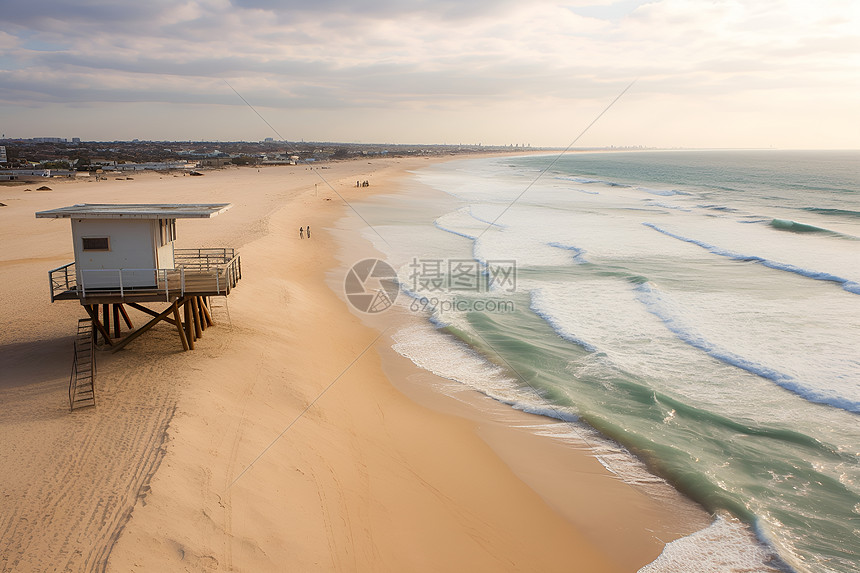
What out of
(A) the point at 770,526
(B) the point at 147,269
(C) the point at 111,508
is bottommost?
(A) the point at 770,526

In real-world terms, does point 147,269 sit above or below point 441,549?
above

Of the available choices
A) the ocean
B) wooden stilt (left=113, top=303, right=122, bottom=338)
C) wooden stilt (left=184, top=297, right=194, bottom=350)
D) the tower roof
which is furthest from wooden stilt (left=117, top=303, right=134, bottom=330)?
the ocean

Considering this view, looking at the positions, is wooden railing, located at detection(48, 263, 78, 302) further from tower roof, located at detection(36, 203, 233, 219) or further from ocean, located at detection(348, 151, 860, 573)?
ocean, located at detection(348, 151, 860, 573)

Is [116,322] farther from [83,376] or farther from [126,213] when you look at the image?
[126,213]

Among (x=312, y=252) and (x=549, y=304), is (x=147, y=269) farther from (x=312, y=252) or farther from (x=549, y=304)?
(x=312, y=252)

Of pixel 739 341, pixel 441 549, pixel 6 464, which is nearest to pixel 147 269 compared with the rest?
pixel 6 464

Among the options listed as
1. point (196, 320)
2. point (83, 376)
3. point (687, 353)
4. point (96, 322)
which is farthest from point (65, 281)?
point (687, 353)

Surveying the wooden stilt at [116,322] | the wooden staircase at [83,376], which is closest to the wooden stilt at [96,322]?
the wooden staircase at [83,376]
